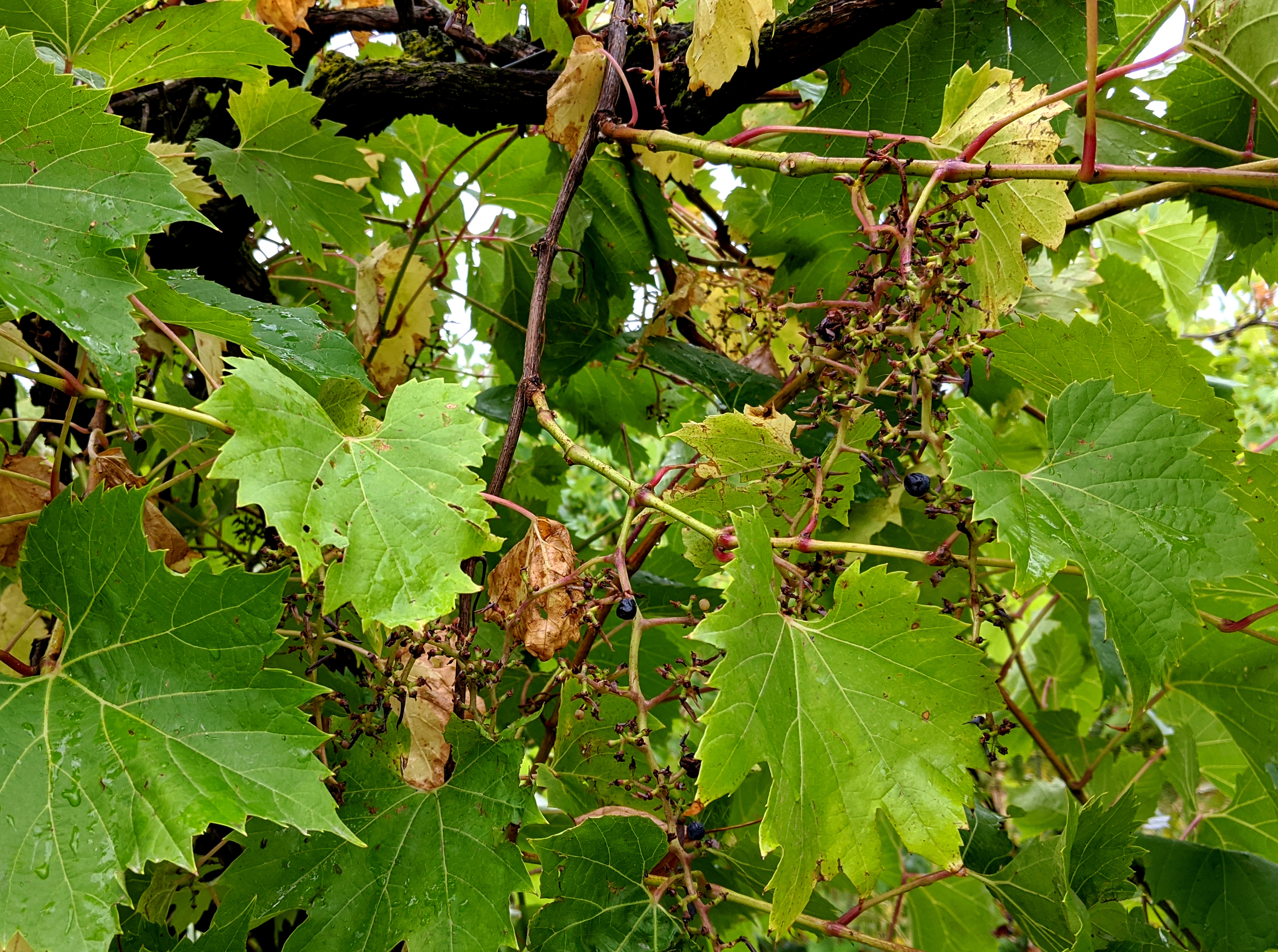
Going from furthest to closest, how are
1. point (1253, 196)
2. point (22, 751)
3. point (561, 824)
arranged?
1. point (1253, 196)
2. point (561, 824)
3. point (22, 751)

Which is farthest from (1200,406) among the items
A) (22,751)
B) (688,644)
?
(22,751)

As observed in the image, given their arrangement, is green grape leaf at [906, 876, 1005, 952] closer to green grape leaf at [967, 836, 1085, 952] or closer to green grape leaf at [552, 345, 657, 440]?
green grape leaf at [967, 836, 1085, 952]

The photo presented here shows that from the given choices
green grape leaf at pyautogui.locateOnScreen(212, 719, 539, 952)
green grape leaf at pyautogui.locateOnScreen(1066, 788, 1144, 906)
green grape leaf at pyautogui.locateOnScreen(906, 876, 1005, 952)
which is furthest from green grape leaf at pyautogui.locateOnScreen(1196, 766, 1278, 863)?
green grape leaf at pyautogui.locateOnScreen(212, 719, 539, 952)

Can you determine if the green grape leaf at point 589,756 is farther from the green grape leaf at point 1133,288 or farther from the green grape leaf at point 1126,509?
the green grape leaf at point 1133,288

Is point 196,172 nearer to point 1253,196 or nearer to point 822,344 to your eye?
point 822,344

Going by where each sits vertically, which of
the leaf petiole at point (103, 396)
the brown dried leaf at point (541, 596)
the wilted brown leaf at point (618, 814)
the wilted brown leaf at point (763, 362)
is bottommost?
the wilted brown leaf at point (618, 814)

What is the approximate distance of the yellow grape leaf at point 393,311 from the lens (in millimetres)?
1647

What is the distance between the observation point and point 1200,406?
1111 millimetres

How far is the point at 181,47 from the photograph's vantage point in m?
1.16

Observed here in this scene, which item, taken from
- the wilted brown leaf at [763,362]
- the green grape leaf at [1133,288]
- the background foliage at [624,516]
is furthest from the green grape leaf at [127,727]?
the green grape leaf at [1133,288]

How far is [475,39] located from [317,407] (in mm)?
1060

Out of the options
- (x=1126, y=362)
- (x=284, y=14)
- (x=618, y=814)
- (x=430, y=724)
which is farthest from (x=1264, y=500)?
(x=284, y=14)

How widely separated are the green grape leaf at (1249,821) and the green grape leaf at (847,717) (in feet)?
3.11

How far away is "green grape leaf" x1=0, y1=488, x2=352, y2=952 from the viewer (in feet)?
2.53
